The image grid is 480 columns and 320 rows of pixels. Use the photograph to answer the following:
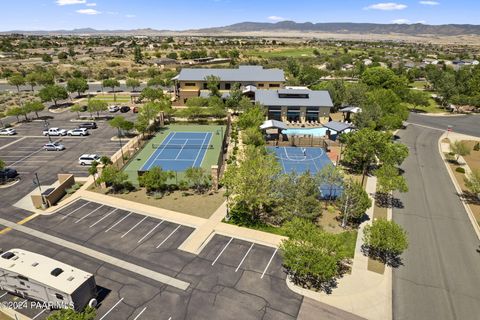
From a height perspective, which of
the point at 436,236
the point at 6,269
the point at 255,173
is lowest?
the point at 436,236

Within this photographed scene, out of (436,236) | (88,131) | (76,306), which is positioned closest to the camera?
(76,306)

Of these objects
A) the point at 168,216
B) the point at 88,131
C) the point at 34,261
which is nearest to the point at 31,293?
the point at 34,261

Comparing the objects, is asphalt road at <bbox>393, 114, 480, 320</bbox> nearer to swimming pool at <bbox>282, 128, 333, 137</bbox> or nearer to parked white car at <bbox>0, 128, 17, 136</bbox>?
swimming pool at <bbox>282, 128, 333, 137</bbox>

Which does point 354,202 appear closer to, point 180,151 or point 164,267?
point 164,267

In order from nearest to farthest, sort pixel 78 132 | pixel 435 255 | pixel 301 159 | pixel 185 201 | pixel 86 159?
pixel 435 255 → pixel 185 201 → pixel 86 159 → pixel 301 159 → pixel 78 132

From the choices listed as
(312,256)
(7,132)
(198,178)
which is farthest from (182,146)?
(312,256)

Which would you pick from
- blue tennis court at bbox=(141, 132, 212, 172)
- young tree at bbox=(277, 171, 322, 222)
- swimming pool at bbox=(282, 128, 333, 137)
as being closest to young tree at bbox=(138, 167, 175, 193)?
blue tennis court at bbox=(141, 132, 212, 172)

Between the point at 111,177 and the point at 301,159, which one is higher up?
the point at 111,177

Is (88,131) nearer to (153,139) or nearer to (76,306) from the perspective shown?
(153,139)
